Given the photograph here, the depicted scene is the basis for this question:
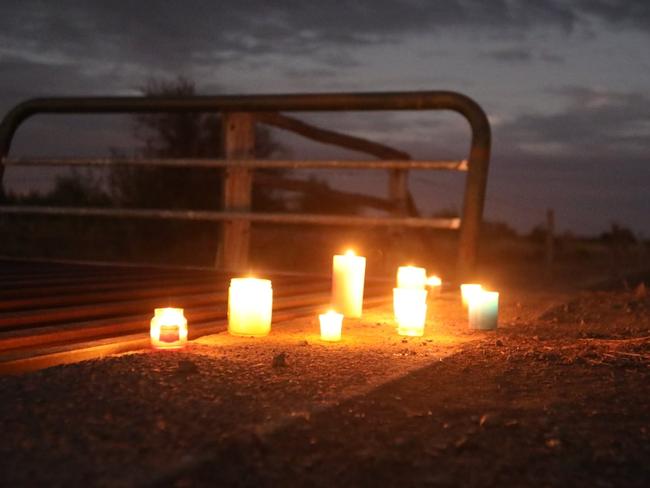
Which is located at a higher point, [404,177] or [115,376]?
[404,177]

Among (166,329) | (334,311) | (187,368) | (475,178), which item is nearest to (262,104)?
(475,178)

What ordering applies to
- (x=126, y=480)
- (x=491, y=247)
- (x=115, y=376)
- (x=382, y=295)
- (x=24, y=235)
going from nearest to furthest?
(x=126, y=480) → (x=115, y=376) → (x=382, y=295) → (x=24, y=235) → (x=491, y=247)

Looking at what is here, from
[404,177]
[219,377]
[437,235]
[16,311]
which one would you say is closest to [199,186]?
[404,177]

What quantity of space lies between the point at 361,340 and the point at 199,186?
1041cm

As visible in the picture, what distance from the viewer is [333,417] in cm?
238

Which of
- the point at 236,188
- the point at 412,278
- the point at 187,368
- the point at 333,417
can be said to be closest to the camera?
the point at 333,417

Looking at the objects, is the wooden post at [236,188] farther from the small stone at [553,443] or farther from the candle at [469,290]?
the small stone at [553,443]

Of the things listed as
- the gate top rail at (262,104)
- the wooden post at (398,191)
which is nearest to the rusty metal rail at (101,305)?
the gate top rail at (262,104)

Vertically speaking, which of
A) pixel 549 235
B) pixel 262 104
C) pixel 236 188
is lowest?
pixel 549 235

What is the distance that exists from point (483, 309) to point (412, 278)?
1.19 meters

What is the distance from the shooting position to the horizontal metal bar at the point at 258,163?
5.70 metres

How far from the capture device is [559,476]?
6.50 feet

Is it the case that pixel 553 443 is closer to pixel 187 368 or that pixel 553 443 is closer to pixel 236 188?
pixel 187 368

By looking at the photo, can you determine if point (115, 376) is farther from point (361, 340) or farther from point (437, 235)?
point (437, 235)
